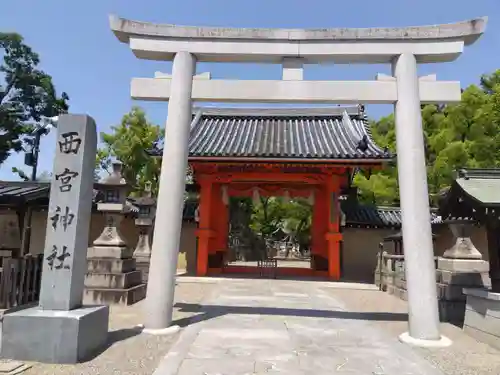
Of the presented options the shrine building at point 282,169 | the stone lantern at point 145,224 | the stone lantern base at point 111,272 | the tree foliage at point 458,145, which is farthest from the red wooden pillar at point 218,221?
the tree foliage at point 458,145

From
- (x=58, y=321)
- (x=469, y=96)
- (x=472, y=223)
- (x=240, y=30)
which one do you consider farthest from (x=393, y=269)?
(x=469, y=96)

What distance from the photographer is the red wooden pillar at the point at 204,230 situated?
14164 mm

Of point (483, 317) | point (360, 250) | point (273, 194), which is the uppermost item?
point (273, 194)

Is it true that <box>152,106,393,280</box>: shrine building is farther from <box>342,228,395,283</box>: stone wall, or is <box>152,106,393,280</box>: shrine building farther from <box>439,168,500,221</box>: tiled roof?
<box>439,168,500,221</box>: tiled roof

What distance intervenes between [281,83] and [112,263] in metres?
5.53

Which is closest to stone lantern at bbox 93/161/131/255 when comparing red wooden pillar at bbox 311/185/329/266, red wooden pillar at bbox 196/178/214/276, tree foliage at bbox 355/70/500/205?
red wooden pillar at bbox 196/178/214/276

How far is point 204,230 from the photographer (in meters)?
14.2

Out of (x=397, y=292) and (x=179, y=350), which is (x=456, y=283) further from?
(x=179, y=350)

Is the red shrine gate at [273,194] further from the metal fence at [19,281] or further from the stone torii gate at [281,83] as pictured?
the stone torii gate at [281,83]

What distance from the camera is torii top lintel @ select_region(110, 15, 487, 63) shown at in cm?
→ 641

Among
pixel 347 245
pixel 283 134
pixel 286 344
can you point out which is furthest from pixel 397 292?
pixel 283 134

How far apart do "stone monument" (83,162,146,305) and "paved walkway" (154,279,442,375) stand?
1.60 metres

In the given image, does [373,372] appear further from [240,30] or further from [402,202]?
[240,30]

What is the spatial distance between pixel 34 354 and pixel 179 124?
12.4 ft
